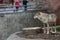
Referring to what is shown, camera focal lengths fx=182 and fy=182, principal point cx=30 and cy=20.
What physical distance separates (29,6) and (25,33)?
1863mm

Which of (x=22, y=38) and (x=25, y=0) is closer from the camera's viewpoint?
(x=22, y=38)

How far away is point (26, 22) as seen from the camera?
13.6 feet

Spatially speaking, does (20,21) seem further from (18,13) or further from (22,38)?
(22,38)

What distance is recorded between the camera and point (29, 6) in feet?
14.8

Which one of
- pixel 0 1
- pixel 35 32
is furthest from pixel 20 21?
pixel 35 32

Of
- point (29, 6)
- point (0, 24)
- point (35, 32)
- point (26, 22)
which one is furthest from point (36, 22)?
point (35, 32)

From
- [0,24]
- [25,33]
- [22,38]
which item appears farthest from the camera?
[0,24]

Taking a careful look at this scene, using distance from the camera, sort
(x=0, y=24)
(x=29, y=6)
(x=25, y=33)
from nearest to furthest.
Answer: (x=25, y=33)
(x=0, y=24)
(x=29, y=6)

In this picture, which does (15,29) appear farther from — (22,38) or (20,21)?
(22,38)

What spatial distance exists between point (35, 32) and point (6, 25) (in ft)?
4.70

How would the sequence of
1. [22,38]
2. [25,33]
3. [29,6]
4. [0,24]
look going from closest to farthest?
[22,38] < [25,33] < [0,24] < [29,6]

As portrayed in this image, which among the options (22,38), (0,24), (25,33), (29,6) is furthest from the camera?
(29,6)

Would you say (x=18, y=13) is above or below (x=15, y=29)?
above

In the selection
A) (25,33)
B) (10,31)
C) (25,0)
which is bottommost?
(10,31)
